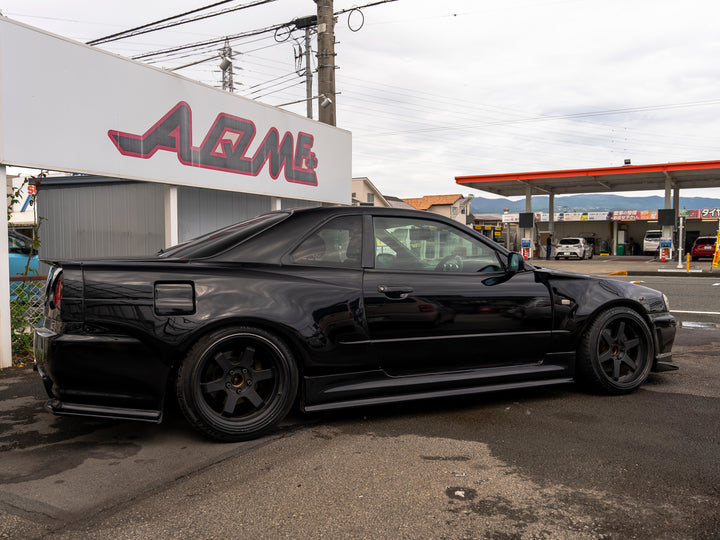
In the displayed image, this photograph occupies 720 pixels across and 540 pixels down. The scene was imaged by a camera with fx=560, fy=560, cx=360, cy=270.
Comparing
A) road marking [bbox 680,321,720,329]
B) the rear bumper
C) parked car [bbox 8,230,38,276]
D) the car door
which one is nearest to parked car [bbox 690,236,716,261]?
road marking [bbox 680,321,720,329]

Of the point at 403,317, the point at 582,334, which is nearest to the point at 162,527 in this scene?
the point at 403,317

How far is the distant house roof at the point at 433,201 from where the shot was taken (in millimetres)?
69081

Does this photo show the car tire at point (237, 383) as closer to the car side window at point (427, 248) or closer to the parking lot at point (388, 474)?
the parking lot at point (388, 474)

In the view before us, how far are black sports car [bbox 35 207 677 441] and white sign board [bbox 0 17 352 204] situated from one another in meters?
3.25

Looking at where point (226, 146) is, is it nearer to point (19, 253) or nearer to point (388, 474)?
point (19, 253)

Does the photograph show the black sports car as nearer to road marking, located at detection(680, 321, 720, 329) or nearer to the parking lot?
the parking lot

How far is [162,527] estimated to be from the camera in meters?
2.33

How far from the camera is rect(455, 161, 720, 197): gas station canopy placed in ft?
97.5

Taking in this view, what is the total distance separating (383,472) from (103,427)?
6.39 ft

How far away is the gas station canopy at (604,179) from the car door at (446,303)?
2927 cm

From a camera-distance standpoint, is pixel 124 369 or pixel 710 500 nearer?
pixel 710 500

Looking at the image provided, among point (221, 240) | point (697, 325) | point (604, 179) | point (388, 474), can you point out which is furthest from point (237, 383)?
point (604, 179)

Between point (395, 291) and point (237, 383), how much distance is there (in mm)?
1154

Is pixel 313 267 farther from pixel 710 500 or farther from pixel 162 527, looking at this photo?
pixel 710 500
